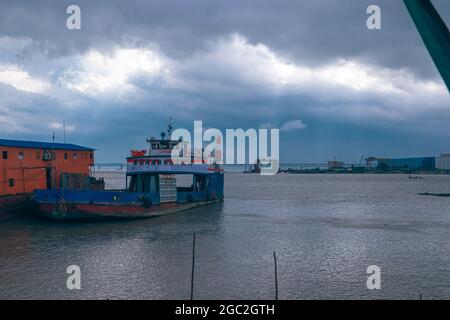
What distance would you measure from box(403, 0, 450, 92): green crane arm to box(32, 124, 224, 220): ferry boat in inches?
→ 1332

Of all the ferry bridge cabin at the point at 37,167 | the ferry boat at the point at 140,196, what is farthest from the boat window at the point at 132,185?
the ferry bridge cabin at the point at 37,167

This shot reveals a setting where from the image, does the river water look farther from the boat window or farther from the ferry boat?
the boat window

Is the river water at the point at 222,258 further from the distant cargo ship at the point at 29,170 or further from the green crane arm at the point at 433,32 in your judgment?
the green crane arm at the point at 433,32

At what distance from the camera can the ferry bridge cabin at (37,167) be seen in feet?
123

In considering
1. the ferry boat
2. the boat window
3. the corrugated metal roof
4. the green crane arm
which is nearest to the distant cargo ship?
the corrugated metal roof

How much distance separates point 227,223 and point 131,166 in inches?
512

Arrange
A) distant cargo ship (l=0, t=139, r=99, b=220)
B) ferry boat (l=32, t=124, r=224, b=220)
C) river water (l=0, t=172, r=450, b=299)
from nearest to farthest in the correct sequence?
1. river water (l=0, t=172, r=450, b=299)
2. ferry boat (l=32, t=124, r=224, b=220)
3. distant cargo ship (l=0, t=139, r=99, b=220)

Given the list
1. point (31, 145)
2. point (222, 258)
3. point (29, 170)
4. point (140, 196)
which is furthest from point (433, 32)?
point (31, 145)

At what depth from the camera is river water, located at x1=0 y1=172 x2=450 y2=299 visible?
18.7 meters

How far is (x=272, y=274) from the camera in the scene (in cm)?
2150

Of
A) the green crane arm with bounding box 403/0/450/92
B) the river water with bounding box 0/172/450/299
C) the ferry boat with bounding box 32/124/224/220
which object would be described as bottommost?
the river water with bounding box 0/172/450/299

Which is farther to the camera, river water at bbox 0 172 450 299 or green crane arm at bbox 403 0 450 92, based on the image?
river water at bbox 0 172 450 299

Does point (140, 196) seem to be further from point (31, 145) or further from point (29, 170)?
point (31, 145)
